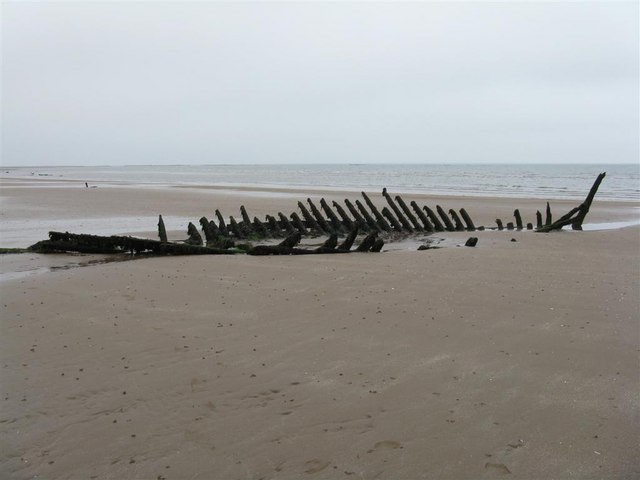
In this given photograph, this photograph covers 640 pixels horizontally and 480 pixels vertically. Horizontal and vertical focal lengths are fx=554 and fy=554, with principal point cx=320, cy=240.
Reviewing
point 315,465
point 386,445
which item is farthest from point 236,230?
point 315,465

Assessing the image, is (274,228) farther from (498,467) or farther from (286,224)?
(498,467)

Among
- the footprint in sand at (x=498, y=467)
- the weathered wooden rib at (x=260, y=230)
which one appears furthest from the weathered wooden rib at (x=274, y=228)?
the footprint in sand at (x=498, y=467)

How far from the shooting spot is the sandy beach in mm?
3191

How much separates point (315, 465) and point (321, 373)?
127 centimetres

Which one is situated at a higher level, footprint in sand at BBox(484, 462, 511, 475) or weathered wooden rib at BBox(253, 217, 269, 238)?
weathered wooden rib at BBox(253, 217, 269, 238)

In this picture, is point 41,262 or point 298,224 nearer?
point 41,262

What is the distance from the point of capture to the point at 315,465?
3105 mm

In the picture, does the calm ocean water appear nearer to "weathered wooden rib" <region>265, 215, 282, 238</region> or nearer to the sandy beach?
"weathered wooden rib" <region>265, 215, 282, 238</region>

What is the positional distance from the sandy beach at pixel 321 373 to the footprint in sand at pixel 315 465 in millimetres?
13

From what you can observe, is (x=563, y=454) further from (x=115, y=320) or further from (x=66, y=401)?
(x=115, y=320)

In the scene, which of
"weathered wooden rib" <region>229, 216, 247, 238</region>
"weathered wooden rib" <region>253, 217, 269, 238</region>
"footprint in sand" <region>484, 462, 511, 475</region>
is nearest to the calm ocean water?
"weathered wooden rib" <region>253, 217, 269, 238</region>

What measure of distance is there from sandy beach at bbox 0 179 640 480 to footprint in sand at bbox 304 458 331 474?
13 mm

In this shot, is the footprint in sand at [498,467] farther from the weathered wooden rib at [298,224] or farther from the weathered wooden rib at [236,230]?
the weathered wooden rib at [298,224]

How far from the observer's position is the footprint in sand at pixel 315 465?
3059 millimetres
